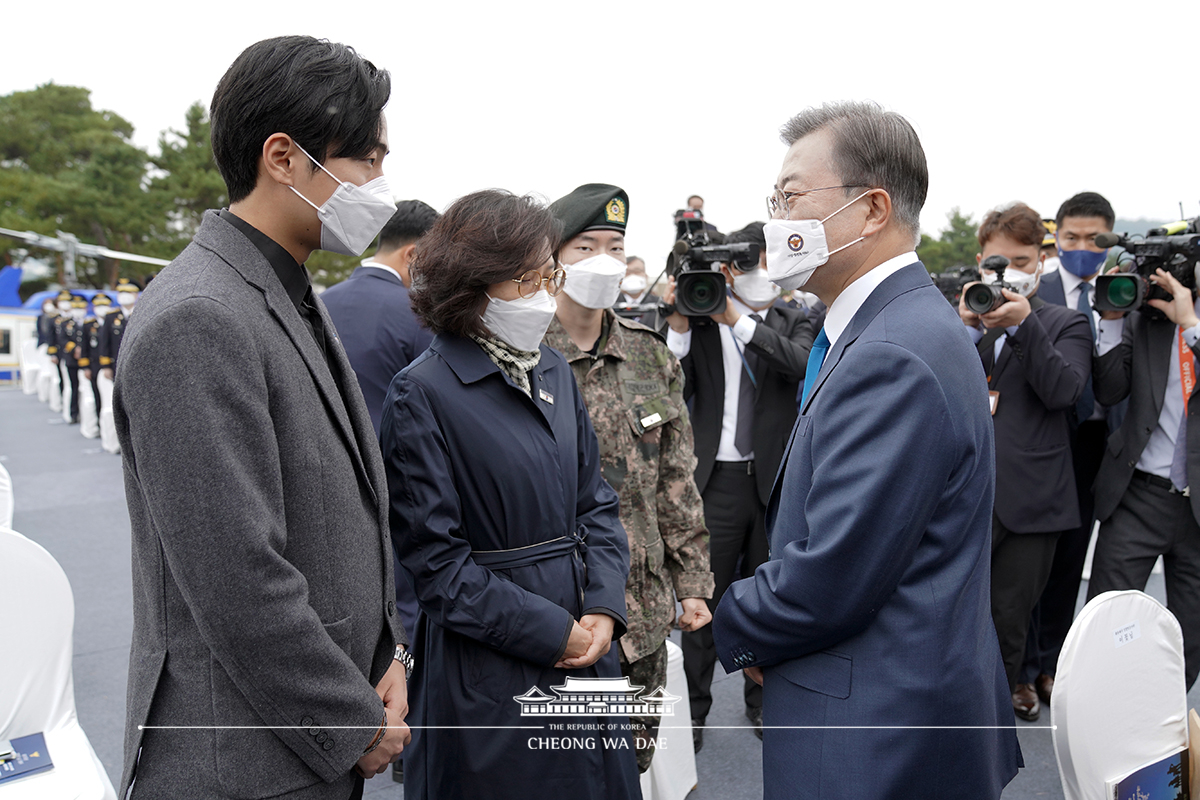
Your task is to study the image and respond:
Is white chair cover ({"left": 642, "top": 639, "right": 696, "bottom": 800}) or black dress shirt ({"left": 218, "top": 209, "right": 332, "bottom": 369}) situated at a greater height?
black dress shirt ({"left": 218, "top": 209, "right": 332, "bottom": 369})

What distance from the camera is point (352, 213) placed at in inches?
50.3

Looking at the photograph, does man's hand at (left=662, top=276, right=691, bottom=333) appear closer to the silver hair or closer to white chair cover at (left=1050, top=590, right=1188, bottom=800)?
the silver hair

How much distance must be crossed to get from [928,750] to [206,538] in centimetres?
116

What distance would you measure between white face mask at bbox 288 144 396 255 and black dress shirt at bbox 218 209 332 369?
7 cm

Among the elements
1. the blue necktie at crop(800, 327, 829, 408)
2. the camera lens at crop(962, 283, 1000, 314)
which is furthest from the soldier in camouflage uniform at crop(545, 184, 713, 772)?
the camera lens at crop(962, 283, 1000, 314)

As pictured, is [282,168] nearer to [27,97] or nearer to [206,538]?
[206,538]

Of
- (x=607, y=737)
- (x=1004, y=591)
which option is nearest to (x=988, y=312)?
(x=1004, y=591)

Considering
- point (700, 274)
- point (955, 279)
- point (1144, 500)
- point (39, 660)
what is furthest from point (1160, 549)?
point (39, 660)

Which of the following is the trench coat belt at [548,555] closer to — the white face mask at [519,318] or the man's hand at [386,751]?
the man's hand at [386,751]

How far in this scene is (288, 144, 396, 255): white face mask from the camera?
1248mm

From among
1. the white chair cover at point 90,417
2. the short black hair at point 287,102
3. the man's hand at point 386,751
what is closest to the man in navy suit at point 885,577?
the man's hand at point 386,751

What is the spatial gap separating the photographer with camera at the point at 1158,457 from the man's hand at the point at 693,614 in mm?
1846

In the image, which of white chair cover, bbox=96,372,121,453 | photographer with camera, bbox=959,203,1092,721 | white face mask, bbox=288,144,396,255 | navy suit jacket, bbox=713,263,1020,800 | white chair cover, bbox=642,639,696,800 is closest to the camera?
navy suit jacket, bbox=713,263,1020,800

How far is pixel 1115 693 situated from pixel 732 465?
163cm
